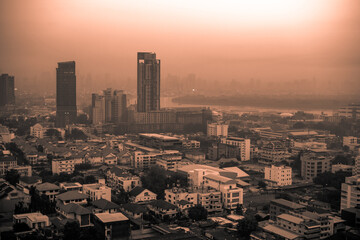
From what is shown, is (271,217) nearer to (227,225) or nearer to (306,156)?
(227,225)

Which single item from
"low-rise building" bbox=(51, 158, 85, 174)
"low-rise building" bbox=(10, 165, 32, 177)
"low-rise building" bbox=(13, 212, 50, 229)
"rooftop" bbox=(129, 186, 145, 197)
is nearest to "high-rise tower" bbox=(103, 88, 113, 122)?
"low-rise building" bbox=(51, 158, 85, 174)

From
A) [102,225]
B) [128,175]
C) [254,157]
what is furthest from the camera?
[254,157]

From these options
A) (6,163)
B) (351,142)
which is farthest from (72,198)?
(351,142)

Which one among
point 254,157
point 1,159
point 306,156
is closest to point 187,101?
point 254,157

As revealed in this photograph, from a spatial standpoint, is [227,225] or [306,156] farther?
[306,156]

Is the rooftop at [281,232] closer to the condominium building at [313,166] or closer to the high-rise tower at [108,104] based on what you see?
the condominium building at [313,166]

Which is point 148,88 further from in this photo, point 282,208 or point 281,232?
point 281,232

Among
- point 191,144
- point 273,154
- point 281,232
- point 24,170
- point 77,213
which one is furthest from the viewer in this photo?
point 191,144
